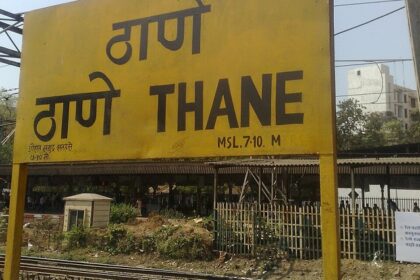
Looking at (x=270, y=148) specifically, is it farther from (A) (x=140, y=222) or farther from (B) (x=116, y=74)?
(A) (x=140, y=222)

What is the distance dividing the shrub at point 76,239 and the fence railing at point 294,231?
5090 millimetres

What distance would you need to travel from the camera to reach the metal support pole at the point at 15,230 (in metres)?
3.67

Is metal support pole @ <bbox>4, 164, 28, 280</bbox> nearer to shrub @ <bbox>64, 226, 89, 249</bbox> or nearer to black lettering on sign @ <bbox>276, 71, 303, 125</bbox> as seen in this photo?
black lettering on sign @ <bbox>276, 71, 303, 125</bbox>

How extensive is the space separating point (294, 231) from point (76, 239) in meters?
8.01

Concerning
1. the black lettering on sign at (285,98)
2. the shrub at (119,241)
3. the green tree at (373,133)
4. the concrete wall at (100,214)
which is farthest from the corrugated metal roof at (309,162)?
the green tree at (373,133)

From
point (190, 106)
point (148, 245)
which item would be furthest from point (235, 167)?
point (190, 106)

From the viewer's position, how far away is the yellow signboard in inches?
112

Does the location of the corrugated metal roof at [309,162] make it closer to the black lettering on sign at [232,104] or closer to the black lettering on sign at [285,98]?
the black lettering on sign at [232,104]

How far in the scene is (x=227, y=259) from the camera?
1481 centimetres

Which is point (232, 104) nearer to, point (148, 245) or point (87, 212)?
point (148, 245)

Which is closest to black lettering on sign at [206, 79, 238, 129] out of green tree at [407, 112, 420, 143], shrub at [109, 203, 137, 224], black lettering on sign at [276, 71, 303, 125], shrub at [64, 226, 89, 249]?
black lettering on sign at [276, 71, 303, 125]

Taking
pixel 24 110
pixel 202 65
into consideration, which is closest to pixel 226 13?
pixel 202 65

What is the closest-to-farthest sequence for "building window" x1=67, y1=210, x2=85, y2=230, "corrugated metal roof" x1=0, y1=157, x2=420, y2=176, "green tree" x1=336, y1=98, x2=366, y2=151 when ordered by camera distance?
1. "corrugated metal roof" x1=0, y1=157, x2=420, y2=176
2. "building window" x1=67, y1=210, x2=85, y2=230
3. "green tree" x1=336, y1=98, x2=366, y2=151

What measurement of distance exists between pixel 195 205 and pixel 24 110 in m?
23.9
